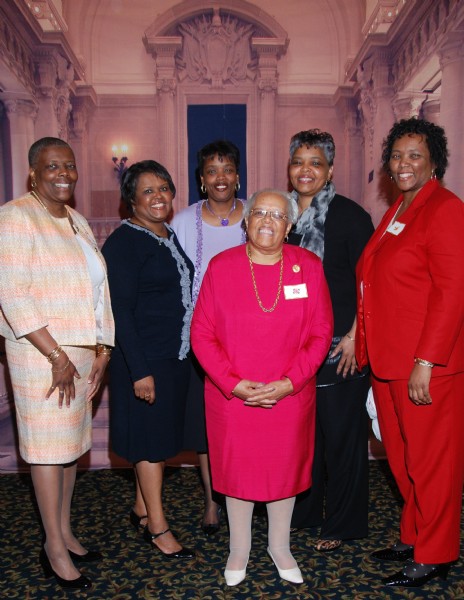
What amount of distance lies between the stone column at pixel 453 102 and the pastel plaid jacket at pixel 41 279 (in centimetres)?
248

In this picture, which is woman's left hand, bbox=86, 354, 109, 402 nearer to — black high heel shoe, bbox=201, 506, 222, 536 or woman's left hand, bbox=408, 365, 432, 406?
black high heel shoe, bbox=201, 506, 222, 536

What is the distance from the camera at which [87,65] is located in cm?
364

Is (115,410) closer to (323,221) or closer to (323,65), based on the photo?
(323,221)

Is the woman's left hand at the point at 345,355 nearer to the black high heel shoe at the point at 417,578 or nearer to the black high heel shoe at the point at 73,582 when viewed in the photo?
the black high heel shoe at the point at 417,578

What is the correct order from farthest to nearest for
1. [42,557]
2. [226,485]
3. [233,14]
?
[233,14]
[42,557]
[226,485]

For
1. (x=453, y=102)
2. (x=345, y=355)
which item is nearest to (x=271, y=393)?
(x=345, y=355)

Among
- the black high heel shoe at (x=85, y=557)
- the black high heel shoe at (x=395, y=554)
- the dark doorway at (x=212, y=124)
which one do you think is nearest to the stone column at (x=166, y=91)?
the dark doorway at (x=212, y=124)

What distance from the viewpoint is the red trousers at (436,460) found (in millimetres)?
2234

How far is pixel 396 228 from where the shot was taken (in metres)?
2.31

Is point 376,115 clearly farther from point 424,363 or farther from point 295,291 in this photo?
point 424,363

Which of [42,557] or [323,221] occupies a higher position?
[323,221]

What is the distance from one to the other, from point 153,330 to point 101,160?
5.38ft

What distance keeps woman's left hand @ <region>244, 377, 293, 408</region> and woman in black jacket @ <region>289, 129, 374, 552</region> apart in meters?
0.47

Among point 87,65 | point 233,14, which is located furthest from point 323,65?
point 87,65
